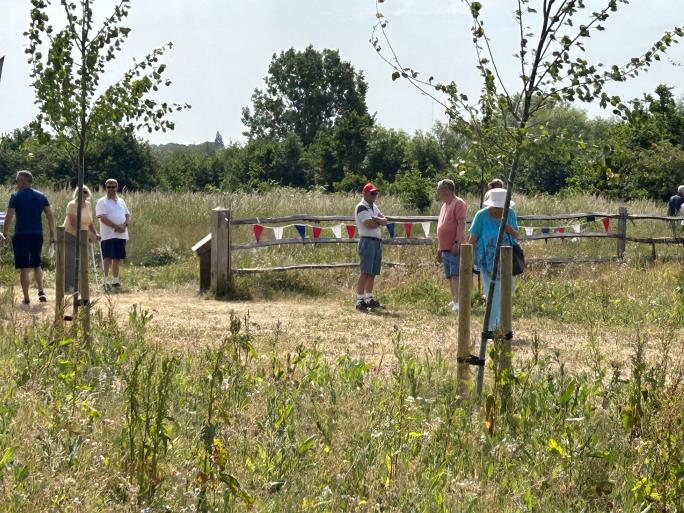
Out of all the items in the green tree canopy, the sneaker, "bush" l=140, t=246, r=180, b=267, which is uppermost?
the green tree canopy

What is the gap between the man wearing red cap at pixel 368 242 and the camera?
1267 centimetres

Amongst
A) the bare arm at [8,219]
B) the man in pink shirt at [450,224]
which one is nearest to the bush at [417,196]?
the man in pink shirt at [450,224]

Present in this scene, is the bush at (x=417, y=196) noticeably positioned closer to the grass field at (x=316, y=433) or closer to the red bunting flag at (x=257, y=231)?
the red bunting flag at (x=257, y=231)

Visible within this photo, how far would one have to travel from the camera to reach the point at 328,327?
36.1 feet

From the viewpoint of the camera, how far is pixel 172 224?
20.3m

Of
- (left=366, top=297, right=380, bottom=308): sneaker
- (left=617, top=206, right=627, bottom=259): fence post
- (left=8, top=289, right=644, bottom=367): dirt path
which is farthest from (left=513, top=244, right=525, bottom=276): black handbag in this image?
(left=617, top=206, right=627, bottom=259): fence post

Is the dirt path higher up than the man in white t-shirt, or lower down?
lower down

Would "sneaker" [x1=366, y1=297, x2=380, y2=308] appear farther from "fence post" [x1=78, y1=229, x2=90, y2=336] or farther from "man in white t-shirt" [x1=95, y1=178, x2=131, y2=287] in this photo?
"fence post" [x1=78, y1=229, x2=90, y2=336]

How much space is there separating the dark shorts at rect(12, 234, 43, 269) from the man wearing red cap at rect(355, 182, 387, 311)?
390cm

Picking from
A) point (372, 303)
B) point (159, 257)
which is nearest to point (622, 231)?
point (372, 303)

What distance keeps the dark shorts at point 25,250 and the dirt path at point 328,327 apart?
1.74 feet

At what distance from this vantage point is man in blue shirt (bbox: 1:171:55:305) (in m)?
11.9

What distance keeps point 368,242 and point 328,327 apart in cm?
209

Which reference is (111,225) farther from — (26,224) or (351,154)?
(351,154)
